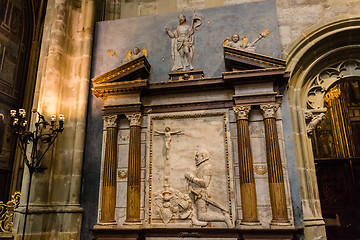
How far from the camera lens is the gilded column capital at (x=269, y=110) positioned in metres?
5.54

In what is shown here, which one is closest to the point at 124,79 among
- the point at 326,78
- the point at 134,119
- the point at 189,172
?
the point at 134,119

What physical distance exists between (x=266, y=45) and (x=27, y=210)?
17.9ft

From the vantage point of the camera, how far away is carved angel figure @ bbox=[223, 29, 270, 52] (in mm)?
6109

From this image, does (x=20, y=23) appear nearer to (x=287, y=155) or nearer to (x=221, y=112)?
(x=221, y=112)

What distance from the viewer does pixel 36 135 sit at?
570 cm

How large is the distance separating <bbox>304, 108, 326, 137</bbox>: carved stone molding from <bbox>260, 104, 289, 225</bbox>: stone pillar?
1041 millimetres

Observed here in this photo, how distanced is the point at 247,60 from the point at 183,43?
147cm

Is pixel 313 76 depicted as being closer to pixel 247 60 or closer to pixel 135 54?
pixel 247 60

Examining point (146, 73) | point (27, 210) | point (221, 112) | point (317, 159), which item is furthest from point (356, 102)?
point (27, 210)

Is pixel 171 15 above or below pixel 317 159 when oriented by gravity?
above

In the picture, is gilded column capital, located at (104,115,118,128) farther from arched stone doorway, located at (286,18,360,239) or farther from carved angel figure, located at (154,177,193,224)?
arched stone doorway, located at (286,18,360,239)

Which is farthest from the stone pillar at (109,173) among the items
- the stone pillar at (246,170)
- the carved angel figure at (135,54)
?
the stone pillar at (246,170)

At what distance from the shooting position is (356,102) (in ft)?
35.2

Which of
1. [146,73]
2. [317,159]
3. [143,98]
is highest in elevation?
[146,73]
